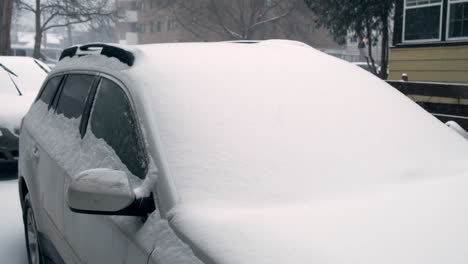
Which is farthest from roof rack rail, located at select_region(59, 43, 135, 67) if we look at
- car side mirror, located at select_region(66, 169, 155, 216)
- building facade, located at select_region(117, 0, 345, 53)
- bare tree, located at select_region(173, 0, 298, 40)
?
bare tree, located at select_region(173, 0, 298, 40)

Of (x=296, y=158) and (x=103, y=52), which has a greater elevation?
(x=103, y=52)

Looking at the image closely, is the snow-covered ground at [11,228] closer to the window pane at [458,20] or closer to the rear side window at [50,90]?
the rear side window at [50,90]

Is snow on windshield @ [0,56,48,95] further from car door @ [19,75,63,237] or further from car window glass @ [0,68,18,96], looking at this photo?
car door @ [19,75,63,237]

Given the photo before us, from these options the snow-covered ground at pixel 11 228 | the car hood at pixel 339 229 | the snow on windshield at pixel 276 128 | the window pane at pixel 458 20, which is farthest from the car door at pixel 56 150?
the window pane at pixel 458 20

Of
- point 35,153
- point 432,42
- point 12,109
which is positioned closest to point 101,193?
point 35,153

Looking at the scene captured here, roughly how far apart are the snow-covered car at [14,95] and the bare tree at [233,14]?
3230 cm

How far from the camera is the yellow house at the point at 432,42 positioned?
40.8ft

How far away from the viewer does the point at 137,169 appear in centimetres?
222

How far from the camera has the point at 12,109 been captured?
7320mm

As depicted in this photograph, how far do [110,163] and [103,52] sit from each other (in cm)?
83

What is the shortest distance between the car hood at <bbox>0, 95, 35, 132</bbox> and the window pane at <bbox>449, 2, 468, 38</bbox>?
380 inches

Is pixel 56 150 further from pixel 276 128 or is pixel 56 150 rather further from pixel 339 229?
pixel 339 229

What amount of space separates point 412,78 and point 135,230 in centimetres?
1294

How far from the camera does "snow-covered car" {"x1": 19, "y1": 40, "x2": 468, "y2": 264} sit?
67.2 inches
